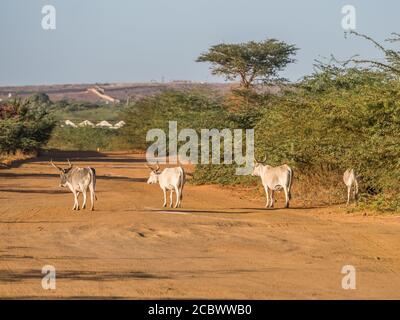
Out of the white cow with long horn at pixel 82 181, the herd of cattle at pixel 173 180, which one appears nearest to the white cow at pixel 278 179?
the herd of cattle at pixel 173 180

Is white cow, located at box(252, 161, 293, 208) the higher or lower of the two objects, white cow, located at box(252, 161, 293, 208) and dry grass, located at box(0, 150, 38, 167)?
the higher

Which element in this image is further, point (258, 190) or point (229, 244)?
point (258, 190)

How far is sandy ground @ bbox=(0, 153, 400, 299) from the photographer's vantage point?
12.1m

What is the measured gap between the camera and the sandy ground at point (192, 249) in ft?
39.8

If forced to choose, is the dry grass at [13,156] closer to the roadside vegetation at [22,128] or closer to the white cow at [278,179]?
the roadside vegetation at [22,128]

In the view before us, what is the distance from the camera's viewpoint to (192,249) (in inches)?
623

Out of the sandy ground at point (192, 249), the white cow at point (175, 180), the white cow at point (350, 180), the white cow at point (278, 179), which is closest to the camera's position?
the sandy ground at point (192, 249)

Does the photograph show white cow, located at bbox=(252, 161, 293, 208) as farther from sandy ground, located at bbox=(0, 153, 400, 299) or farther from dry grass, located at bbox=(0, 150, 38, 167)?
dry grass, located at bbox=(0, 150, 38, 167)

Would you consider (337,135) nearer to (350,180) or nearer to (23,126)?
(350,180)

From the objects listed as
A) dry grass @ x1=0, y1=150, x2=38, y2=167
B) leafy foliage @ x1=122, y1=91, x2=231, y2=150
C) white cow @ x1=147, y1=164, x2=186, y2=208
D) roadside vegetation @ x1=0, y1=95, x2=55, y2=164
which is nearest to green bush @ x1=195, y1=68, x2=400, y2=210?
white cow @ x1=147, y1=164, x2=186, y2=208

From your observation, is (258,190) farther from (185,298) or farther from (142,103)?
(142,103)

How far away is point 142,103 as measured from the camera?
2613 inches
